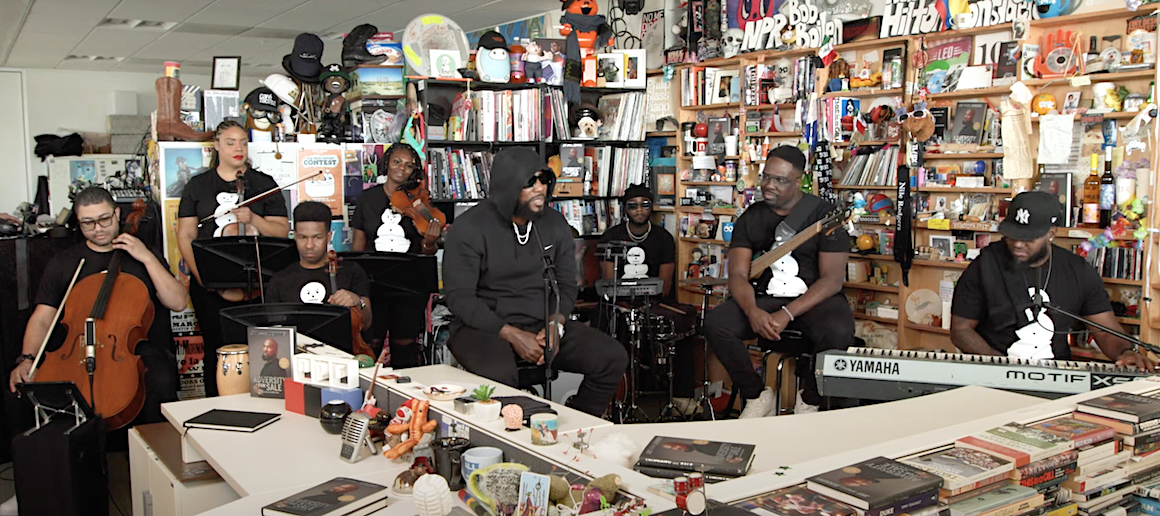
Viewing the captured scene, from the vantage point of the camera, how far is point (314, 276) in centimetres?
440

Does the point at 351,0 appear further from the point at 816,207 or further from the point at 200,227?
the point at 816,207

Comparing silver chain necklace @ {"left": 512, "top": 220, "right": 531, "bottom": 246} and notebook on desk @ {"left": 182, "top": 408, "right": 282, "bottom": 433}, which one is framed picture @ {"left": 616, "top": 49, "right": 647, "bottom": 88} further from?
notebook on desk @ {"left": 182, "top": 408, "right": 282, "bottom": 433}

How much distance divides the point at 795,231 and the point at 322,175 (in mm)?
2699

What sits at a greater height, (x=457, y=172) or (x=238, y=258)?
(x=457, y=172)

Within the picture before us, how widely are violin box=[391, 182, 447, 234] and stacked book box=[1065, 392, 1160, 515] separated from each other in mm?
3642

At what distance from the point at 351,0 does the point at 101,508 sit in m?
5.40

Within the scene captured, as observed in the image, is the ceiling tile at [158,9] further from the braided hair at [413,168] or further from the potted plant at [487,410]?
the potted plant at [487,410]

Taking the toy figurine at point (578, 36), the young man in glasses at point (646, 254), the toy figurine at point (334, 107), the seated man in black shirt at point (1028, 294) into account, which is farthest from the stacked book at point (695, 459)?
the toy figurine at point (578, 36)

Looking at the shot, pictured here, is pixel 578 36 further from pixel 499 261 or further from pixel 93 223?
pixel 93 223

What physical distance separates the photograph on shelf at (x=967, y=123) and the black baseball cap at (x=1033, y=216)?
114 cm

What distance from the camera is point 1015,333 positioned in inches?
157

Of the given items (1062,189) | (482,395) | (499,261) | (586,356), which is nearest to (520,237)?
(499,261)

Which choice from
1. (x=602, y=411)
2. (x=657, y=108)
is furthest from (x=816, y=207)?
(x=657, y=108)

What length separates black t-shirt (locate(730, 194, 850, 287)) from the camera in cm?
454
